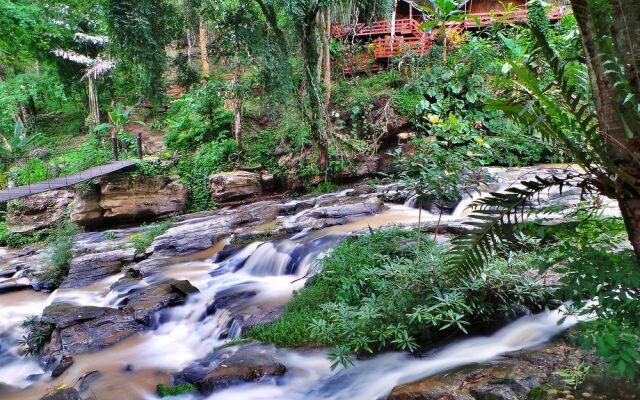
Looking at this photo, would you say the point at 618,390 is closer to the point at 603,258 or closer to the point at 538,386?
the point at 538,386

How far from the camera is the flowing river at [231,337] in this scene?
4004 millimetres

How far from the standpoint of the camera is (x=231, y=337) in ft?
18.2

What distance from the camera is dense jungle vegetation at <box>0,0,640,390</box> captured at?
90.6 inches

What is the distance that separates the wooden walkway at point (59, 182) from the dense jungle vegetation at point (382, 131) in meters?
0.85

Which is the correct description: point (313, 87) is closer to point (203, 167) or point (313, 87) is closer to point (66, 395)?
point (203, 167)

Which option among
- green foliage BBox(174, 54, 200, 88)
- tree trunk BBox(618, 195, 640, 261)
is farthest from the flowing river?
green foliage BBox(174, 54, 200, 88)

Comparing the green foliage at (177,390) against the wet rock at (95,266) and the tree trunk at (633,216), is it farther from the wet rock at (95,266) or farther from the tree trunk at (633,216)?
the wet rock at (95,266)

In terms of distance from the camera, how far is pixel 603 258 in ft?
8.02

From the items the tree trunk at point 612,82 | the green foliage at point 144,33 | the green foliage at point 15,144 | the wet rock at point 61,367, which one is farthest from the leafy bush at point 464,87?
the green foliage at point 15,144

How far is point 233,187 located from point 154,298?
23.4 feet

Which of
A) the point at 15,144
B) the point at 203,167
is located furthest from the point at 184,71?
the point at 15,144

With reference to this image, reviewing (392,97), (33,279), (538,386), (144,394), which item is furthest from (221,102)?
(538,386)

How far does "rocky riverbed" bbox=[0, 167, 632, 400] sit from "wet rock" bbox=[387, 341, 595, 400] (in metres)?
0.01

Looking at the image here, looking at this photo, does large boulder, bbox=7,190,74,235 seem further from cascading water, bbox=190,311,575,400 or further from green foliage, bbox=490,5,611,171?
green foliage, bbox=490,5,611,171
